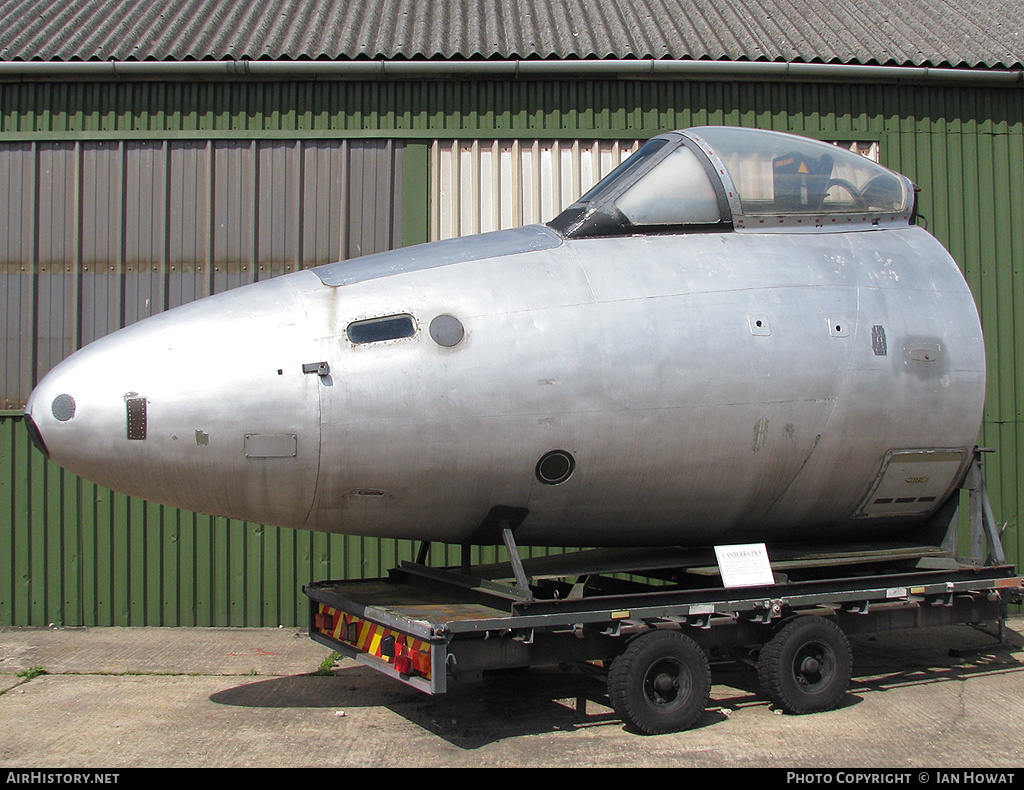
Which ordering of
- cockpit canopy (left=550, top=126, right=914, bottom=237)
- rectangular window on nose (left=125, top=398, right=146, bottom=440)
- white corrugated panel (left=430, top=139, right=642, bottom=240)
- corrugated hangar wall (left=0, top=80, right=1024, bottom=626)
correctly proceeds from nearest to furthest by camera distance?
rectangular window on nose (left=125, top=398, right=146, bottom=440), cockpit canopy (left=550, top=126, right=914, bottom=237), corrugated hangar wall (left=0, top=80, right=1024, bottom=626), white corrugated panel (left=430, top=139, right=642, bottom=240)

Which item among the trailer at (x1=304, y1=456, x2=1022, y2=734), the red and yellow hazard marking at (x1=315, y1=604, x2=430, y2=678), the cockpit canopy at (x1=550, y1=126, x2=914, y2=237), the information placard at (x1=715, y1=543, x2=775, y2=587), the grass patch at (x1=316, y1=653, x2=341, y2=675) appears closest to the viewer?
the red and yellow hazard marking at (x1=315, y1=604, x2=430, y2=678)

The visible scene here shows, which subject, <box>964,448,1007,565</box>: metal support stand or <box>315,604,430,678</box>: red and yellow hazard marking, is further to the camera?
<box>964,448,1007,565</box>: metal support stand

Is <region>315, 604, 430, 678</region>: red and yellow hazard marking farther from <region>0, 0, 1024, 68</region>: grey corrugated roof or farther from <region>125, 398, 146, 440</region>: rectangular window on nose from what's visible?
<region>0, 0, 1024, 68</region>: grey corrugated roof

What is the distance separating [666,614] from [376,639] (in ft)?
5.95

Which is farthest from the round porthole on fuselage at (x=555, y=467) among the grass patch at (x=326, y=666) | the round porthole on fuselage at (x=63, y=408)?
the grass patch at (x=326, y=666)

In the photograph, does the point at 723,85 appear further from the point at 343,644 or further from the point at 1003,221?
the point at 343,644

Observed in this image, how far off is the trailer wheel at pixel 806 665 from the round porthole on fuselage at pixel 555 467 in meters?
1.86

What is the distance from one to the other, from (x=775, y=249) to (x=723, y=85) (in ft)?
13.9

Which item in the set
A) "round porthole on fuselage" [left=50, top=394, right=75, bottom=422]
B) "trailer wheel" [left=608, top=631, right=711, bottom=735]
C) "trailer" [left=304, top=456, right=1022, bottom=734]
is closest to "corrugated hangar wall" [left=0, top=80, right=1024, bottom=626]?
"trailer" [left=304, top=456, right=1022, bottom=734]

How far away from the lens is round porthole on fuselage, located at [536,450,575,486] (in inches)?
229

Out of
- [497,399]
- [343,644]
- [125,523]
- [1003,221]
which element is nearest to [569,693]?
[343,644]

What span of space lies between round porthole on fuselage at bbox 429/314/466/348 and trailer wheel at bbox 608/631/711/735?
216 cm

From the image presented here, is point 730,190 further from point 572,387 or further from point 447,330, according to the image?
point 447,330

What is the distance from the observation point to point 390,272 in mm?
5879
